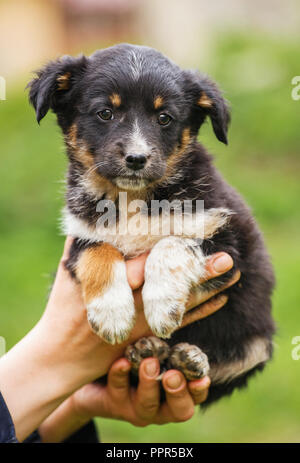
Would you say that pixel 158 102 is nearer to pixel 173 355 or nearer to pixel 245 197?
pixel 173 355

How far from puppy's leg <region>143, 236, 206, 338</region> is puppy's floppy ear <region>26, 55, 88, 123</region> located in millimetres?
1064

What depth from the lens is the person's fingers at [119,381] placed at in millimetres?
3525

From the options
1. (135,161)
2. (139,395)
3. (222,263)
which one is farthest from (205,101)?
(139,395)

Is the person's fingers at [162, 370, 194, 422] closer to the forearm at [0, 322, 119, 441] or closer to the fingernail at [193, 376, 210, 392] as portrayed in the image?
the fingernail at [193, 376, 210, 392]

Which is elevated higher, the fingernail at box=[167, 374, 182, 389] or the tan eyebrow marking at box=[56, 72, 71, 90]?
the tan eyebrow marking at box=[56, 72, 71, 90]

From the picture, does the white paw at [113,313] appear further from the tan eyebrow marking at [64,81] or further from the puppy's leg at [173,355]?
the tan eyebrow marking at [64,81]

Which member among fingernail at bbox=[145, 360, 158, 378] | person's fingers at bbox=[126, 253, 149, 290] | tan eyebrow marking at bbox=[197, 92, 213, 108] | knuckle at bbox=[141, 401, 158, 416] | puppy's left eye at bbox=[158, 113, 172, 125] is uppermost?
tan eyebrow marking at bbox=[197, 92, 213, 108]

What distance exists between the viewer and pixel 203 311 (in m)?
3.53

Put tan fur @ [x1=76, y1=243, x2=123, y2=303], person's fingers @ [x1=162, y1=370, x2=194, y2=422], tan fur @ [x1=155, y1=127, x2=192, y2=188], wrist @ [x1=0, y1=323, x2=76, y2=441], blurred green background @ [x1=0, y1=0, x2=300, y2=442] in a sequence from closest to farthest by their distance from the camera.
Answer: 1. wrist @ [x1=0, y1=323, x2=76, y2=441]
2. tan fur @ [x1=76, y1=243, x2=123, y2=303]
3. person's fingers @ [x1=162, y1=370, x2=194, y2=422]
4. tan fur @ [x1=155, y1=127, x2=192, y2=188]
5. blurred green background @ [x1=0, y1=0, x2=300, y2=442]

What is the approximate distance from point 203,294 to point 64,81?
58.5 inches

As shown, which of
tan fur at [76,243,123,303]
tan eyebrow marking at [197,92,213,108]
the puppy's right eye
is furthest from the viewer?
tan eyebrow marking at [197,92,213,108]

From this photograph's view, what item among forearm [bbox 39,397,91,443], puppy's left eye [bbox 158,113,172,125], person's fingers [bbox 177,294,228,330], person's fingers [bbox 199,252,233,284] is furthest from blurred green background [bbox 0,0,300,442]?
person's fingers [bbox 199,252,233,284]

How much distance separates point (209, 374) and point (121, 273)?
0.92m

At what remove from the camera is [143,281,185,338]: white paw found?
10.7ft
